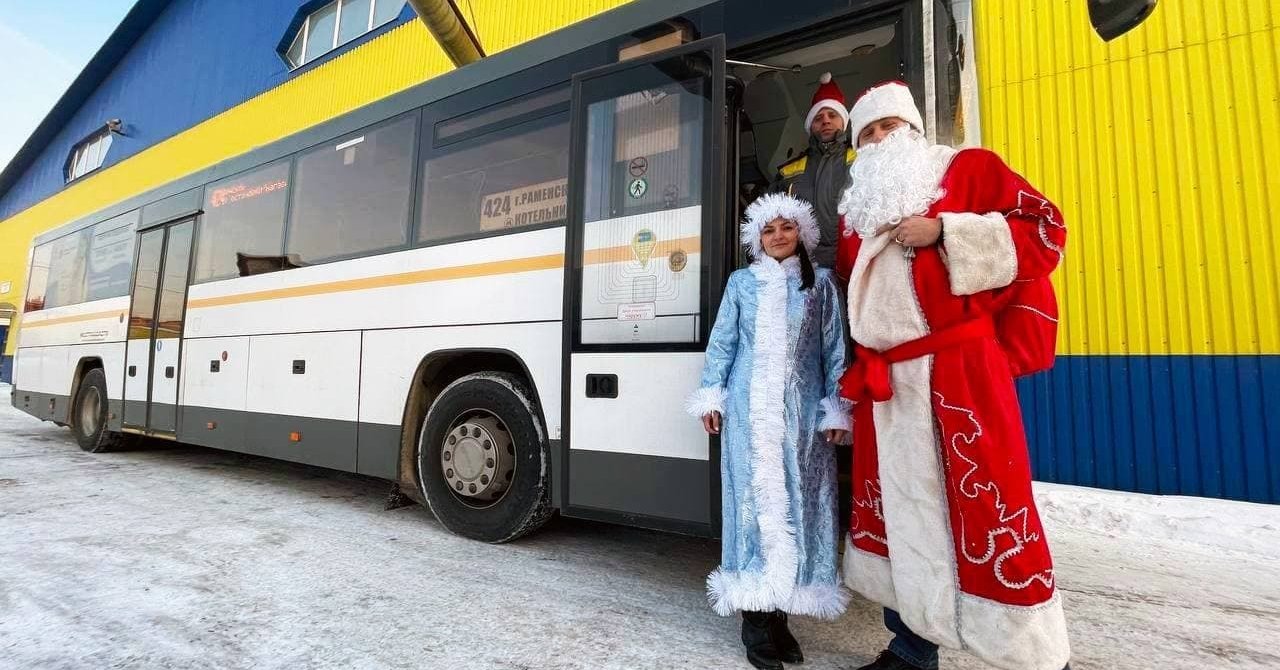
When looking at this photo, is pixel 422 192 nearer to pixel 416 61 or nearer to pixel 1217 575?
pixel 1217 575

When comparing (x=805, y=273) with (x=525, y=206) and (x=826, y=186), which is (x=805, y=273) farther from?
(x=525, y=206)

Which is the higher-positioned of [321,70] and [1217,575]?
[321,70]

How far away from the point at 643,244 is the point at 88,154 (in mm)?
28840

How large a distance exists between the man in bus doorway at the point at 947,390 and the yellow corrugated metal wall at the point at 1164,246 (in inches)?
171

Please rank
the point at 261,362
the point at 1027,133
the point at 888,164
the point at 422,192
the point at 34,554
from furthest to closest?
the point at 1027,133 < the point at 261,362 < the point at 422,192 < the point at 34,554 < the point at 888,164

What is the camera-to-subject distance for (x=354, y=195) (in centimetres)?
417

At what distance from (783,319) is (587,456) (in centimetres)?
126

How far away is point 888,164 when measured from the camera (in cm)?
184

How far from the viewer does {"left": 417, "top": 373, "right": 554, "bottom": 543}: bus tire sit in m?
3.18

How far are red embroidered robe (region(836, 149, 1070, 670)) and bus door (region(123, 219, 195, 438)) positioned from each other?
20.9ft

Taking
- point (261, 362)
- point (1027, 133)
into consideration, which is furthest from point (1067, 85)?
point (261, 362)

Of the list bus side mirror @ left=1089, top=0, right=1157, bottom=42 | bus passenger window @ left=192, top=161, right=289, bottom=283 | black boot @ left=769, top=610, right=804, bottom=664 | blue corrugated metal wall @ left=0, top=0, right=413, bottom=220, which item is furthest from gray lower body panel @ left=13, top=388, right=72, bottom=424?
bus side mirror @ left=1089, top=0, right=1157, bottom=42

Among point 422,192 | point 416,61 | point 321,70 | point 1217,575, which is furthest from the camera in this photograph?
point 321,70

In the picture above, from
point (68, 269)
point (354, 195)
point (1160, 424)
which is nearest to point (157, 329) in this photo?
point (68, 269)
